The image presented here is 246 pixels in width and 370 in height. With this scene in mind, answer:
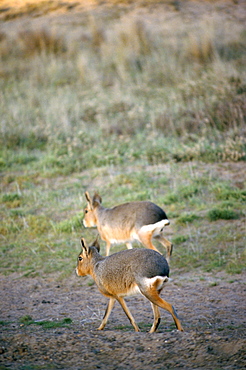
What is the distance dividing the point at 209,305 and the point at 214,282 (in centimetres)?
63

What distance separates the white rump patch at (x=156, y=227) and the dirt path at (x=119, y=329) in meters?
0.60

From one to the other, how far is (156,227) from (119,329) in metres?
1.63

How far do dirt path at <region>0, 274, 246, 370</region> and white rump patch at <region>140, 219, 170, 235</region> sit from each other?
603 mm

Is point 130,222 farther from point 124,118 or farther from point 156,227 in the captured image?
point 124,118

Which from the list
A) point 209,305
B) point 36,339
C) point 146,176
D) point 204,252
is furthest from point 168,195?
point 36,339

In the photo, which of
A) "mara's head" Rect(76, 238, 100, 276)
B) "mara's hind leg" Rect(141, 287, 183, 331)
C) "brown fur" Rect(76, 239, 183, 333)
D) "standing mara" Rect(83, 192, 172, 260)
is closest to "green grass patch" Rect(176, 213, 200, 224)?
"standing mara" Rect(83, 192, 172, 260)

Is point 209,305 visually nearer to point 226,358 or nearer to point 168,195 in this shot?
point 226,358

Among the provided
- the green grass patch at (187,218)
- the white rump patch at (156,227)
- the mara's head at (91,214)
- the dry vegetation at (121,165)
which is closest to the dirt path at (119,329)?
the dry vegetation at (121,165)

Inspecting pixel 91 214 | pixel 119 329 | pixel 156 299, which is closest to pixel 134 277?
pixel 156 299

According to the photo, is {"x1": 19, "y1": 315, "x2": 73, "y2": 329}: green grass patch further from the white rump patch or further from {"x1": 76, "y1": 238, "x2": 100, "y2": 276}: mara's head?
the white rump patch

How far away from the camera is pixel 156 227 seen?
586cm

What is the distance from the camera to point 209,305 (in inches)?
199

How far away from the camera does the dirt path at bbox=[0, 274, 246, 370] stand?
11.7ft

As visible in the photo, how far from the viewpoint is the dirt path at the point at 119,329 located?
3.57 meters
